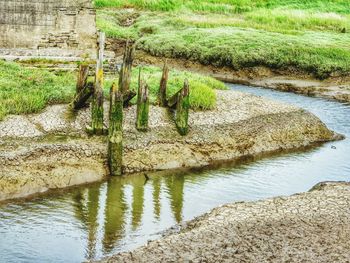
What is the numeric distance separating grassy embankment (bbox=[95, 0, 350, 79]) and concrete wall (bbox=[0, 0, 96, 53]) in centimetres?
1350

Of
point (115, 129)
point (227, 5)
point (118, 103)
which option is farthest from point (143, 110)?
point (227, 5)

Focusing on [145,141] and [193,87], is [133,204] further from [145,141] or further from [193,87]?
[193,87]

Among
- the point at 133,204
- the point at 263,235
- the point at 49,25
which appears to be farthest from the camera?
the point at 49,25

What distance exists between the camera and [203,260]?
10.8 meters

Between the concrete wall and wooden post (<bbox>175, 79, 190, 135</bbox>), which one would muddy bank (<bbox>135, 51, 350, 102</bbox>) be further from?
wooden post (<bbox>175, 79, 190, 135</bbox>)

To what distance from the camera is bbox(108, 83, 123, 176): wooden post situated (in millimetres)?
16875

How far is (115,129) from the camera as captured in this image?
16.9 meters

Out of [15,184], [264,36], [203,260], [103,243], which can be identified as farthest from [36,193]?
[264,36]

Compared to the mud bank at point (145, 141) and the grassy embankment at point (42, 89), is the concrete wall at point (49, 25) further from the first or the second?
the mud bank at point (145, 141)

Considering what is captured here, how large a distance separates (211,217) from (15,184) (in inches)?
202

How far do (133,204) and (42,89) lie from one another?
663 cm

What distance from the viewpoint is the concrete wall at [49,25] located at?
83.0 feet

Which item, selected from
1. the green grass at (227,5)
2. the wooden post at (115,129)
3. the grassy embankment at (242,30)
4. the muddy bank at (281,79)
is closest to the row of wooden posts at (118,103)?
the wooden post at (115,129)

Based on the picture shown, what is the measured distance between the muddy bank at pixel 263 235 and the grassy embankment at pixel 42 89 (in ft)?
23.5
